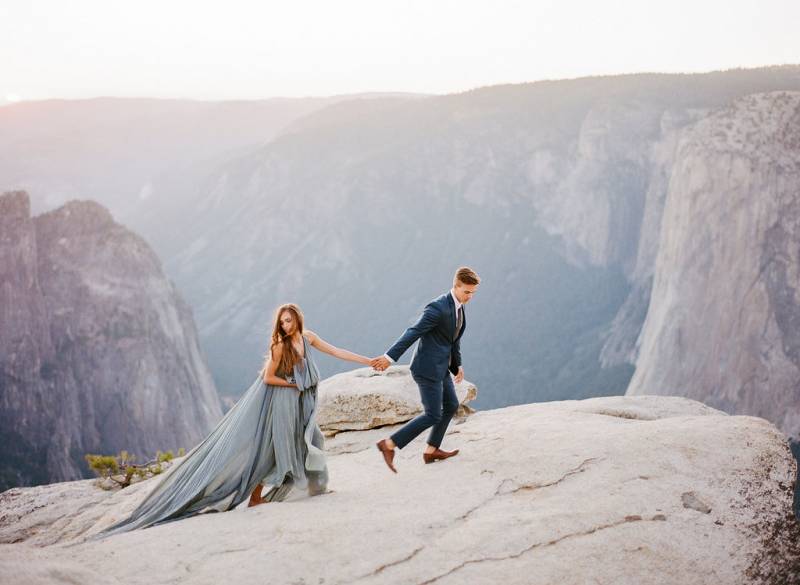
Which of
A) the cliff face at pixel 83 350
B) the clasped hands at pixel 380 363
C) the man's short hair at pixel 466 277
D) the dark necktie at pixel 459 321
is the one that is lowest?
the cliff face at pixel 83 350

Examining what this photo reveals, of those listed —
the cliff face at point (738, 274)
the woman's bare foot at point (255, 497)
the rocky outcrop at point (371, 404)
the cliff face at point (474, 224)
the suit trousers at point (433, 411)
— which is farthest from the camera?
the cliff face at point (474, 224)

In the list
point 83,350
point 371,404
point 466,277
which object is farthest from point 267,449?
point 83,350

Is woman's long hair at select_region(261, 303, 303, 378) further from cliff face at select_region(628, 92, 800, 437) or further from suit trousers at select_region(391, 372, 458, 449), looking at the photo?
cliff face at select_region(628, 92, 800, 437)

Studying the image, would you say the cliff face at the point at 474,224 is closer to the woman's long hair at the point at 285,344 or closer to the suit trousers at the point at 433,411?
the suit trousers at the point at 433,411

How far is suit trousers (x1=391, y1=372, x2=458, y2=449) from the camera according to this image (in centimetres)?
574

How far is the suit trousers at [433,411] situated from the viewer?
18.8 ft

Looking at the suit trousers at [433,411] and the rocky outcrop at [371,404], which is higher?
the suit trousers at [433,411]

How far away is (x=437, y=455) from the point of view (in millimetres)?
6004

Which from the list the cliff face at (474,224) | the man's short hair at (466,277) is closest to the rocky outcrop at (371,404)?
the man's short hair at (466,277)

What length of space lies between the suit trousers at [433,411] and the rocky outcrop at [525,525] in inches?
10.8

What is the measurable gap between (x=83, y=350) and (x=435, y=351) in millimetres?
23916

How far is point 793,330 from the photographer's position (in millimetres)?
23844

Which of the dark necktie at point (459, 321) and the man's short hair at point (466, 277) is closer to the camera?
the man's short hair at point (466, 277)

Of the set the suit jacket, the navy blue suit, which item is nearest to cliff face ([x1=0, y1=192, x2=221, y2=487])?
the navy blue suit
